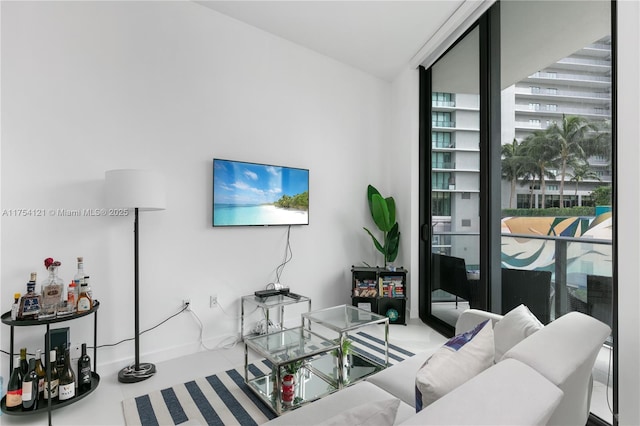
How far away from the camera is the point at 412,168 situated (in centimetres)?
377

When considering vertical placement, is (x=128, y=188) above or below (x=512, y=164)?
below

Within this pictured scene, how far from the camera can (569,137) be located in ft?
6.86

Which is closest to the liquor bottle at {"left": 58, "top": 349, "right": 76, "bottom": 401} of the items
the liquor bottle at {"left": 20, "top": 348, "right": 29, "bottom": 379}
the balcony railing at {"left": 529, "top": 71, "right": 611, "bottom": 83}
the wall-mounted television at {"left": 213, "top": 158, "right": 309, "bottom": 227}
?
the liquor bottle at {"left": 20, "top": 348, "right": 29, "bottom": 379}

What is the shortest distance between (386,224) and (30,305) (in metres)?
3.09

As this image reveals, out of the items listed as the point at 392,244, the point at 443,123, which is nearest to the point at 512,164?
the point at 443,123

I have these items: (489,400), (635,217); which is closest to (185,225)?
(489,400)

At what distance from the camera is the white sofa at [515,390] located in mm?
776

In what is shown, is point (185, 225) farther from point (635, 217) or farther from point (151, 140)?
point (635, 217)

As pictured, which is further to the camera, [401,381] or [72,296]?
[72,296]

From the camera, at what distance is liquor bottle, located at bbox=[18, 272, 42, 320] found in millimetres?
1961

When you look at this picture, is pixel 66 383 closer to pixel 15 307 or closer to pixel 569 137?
pixel 15 307

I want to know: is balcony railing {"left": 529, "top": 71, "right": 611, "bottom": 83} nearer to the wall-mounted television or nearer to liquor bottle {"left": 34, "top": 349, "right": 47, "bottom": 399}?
the wall-mounted television

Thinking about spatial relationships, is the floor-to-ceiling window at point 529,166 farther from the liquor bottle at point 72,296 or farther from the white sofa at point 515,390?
the liquor bottle at point 72,296

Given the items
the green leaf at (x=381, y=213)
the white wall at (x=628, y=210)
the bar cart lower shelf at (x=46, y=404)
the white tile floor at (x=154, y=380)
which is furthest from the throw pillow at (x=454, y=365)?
the green leaf at (x=381, y=213)
